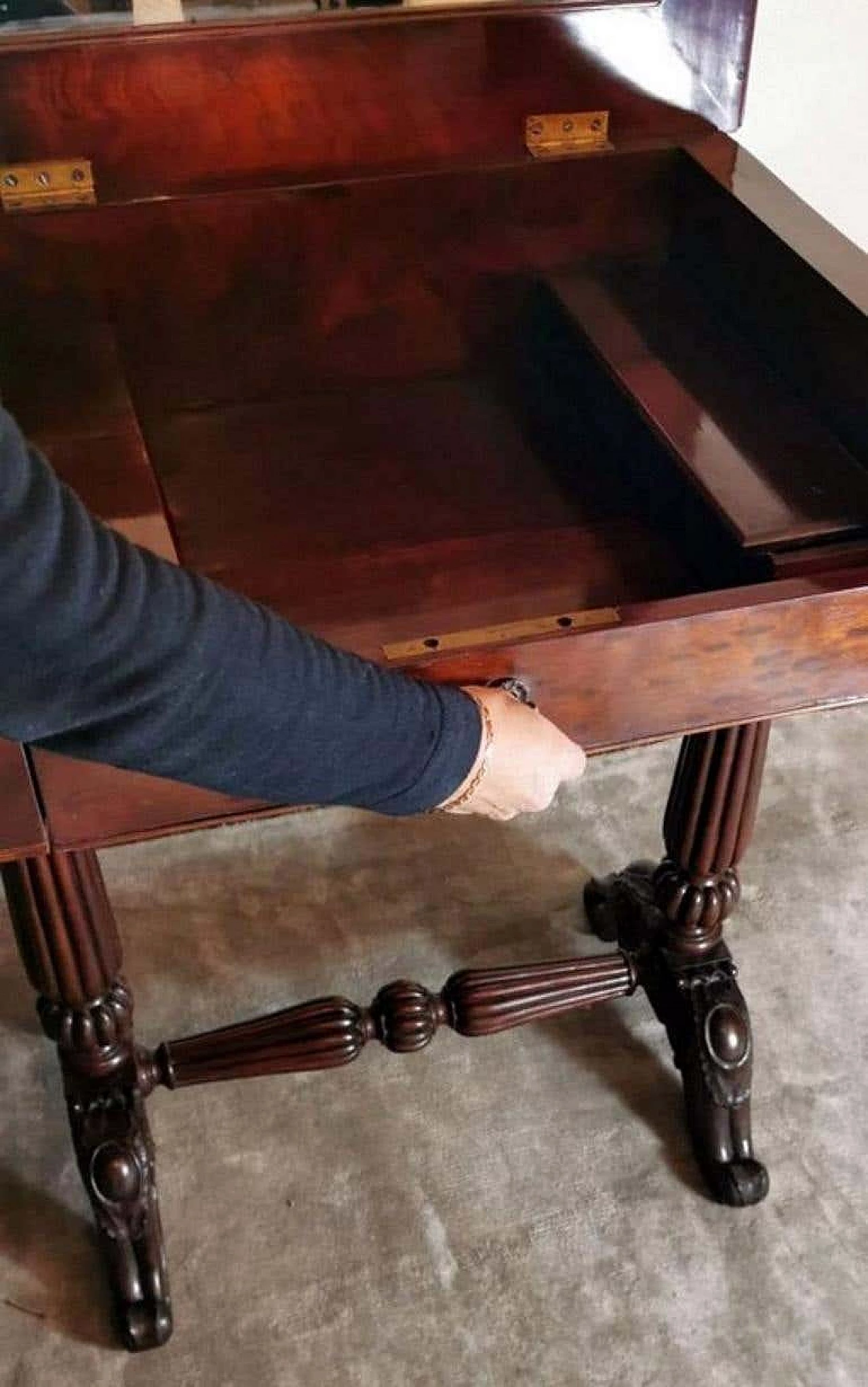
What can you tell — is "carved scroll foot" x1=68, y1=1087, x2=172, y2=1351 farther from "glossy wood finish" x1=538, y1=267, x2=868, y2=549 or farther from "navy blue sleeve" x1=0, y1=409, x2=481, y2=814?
"glossy wood finish" x1=538, y1=267, x2=868, y2=549

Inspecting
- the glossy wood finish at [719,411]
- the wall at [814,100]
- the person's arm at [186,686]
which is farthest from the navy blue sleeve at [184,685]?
Answer: the wall at [814,100]

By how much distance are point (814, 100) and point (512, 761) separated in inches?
35.4

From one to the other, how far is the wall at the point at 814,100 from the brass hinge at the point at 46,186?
2.23 ft

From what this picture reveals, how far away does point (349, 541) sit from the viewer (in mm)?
883

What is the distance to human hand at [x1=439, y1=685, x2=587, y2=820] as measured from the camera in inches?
28.4

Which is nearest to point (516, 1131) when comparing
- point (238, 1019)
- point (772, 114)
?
point (238, 1019)

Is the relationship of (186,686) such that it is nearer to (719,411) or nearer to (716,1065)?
(719,411)

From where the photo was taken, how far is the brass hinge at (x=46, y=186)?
2.94 feet

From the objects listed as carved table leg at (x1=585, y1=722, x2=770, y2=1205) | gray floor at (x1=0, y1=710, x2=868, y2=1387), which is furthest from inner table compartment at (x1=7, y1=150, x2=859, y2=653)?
gray floor at (x1=0, y1=710, x2=868, y2=1387)

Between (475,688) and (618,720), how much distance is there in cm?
10

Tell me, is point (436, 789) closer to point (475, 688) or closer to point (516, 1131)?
point (475, 688)

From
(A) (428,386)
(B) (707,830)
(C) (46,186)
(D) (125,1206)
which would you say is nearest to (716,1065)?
(B) (707,830)

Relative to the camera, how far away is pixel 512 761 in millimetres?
735

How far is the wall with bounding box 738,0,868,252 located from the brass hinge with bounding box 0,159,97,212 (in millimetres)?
680
